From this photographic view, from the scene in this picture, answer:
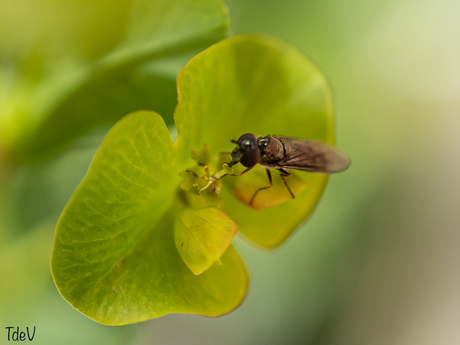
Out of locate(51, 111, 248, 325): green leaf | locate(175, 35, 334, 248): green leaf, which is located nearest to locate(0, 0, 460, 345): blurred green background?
locate(175, 35, 334, 248): green leaf

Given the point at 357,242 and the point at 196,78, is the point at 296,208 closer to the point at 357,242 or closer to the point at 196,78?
the point at 196,78

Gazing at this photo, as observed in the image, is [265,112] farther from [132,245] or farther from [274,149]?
[132,245]

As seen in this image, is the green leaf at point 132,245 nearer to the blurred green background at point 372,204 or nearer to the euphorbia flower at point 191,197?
the euphorbia flower at point 191,197

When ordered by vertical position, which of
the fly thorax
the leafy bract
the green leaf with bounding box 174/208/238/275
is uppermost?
the leafy bract

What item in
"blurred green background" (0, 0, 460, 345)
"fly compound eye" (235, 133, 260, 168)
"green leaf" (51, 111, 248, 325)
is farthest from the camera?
"blurred green background" (0, 0, 460, 345)

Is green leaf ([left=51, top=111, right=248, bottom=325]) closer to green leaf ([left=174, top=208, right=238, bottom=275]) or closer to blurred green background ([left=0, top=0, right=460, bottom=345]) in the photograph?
green leaf ([left=174, top=208, right=238, bottom=275])

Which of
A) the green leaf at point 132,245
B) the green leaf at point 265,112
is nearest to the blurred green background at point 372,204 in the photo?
the green leaf at point 265,112

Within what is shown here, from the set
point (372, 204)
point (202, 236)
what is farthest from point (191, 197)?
point (372, 204)
